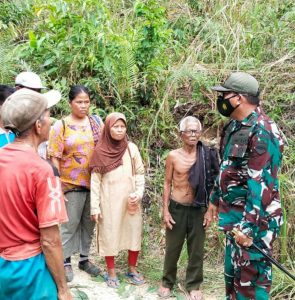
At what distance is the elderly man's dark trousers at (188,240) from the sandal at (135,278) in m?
0.27

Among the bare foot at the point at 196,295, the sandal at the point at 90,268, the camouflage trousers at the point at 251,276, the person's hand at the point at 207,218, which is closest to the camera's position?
the camouflage trousers at the point at 251,276

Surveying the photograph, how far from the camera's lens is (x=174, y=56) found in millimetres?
6516

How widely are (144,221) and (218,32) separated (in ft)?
10.2

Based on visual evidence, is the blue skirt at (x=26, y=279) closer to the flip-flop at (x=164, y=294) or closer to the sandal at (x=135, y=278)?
the flip-flop at (x=164, y=294)

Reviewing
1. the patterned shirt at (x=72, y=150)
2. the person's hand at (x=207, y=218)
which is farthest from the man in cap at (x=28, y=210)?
the patterned shirt at (x=72, y=150)

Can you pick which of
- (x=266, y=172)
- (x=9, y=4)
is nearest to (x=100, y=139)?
(x=266, y=172)

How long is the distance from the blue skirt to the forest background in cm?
291

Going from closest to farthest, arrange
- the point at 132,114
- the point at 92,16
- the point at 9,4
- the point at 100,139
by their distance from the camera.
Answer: the point at 100,139, the point at 132,114, the point at 92,16, the point at 9,4

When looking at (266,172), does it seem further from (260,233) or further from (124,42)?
(124,42)

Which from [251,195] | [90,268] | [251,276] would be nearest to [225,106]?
[251,195]

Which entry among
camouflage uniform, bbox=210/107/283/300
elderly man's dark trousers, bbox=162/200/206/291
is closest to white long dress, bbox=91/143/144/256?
elderly man's dark trousers, bbox=162/200/206/291

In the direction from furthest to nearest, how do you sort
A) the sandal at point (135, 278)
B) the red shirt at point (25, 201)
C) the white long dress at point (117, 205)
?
1. the sandal at point (135, 278)
2. the white long dress at point (117, 205)
3. the red shirt at point (25, 201)

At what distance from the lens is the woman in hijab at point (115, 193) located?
405 cm

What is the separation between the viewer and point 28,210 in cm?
200
